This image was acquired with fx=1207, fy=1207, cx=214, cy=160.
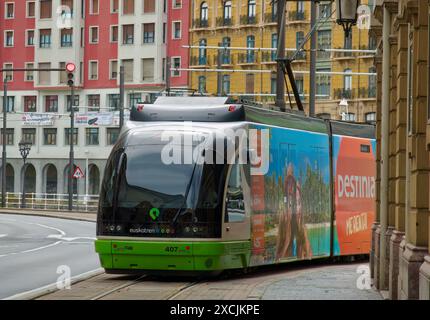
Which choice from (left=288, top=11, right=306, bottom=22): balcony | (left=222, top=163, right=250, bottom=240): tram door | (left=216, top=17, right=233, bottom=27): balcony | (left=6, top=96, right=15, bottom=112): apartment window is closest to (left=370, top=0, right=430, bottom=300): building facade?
(left=222, top=163, right=250, bottom=240): tram door

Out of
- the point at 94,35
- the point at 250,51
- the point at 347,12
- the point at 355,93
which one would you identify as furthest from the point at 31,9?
the point at 347,12

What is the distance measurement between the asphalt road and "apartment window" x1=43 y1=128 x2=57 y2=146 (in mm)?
48460

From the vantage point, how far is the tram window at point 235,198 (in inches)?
754

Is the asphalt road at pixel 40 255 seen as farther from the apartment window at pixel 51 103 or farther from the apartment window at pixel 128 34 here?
the apartment window at pixel 51 103

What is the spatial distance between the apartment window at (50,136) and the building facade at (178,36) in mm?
10706

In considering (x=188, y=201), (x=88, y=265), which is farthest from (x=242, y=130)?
(x=88, y=265)

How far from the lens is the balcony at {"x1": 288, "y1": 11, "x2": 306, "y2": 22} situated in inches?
3446

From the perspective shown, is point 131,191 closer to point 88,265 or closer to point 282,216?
point 282,216

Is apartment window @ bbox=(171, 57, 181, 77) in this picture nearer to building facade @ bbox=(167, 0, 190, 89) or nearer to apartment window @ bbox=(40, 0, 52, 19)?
building facade @ bbox=(167, 0, 190, 89)

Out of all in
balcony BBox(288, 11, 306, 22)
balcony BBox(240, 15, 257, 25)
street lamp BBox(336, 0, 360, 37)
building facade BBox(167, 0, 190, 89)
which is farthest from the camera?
building facade BBox(167, 0, 190, 89)

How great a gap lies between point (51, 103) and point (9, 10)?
9120 millimetres

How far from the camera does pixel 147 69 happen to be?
Answer: 9450 cm

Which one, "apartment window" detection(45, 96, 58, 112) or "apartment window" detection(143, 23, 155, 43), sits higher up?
"apartment window" detection(143, 23, 155, 43)

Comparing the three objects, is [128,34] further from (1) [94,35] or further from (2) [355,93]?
(2) [355,93]
